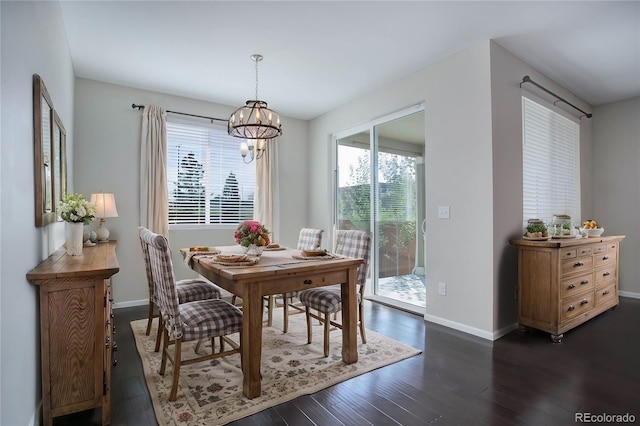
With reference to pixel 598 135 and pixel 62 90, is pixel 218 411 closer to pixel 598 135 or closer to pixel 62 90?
pixel 62 90

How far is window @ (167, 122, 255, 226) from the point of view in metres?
4.64

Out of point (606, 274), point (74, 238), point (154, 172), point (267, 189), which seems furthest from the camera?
point (267, 189)

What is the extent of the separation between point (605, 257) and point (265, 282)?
3.99 meters

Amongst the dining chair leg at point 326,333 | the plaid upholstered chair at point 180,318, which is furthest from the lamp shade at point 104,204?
the dining chair leg at point 326,333

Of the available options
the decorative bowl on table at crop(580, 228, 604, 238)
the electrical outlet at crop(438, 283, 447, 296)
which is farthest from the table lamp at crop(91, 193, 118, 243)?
the decorative bowl on table at crop(580, 228, 604, 238)

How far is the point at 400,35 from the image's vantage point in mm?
3092

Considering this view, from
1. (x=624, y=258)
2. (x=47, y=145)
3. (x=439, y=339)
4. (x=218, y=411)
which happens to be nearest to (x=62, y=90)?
(x=47, y=145)

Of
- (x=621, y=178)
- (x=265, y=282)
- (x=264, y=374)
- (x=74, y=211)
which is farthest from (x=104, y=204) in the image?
(x=621, y=178)

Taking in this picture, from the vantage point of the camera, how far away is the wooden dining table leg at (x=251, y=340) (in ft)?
7.01

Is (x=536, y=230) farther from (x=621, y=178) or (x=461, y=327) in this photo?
(x=621, y=178)

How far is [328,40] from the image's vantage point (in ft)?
10.4

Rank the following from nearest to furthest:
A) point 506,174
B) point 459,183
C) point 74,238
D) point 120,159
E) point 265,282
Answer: point 265,282
point 74,238
point 506,174
point 459,183
point 120,159

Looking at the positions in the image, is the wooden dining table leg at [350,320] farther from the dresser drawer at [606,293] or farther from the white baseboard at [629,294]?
the white baseboard at [629,294]

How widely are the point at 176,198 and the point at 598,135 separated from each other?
619 centimetres
